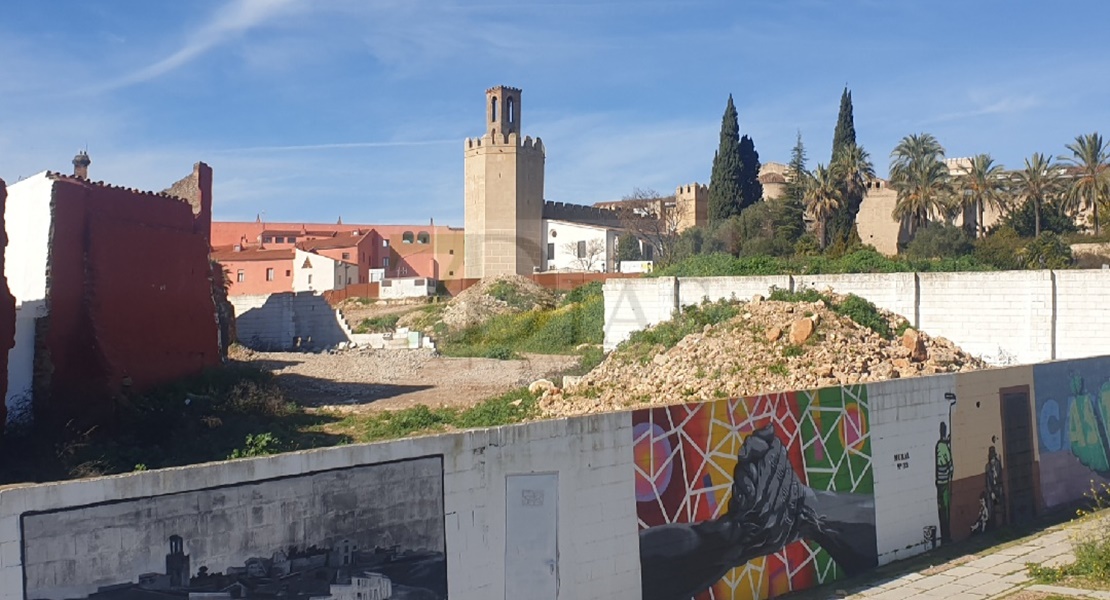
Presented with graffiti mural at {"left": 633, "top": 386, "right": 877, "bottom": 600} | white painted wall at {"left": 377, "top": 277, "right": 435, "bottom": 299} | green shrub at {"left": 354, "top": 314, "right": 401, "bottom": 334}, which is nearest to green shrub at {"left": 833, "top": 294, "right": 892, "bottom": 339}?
graffiti mural at {"left": 633, "top": 386, "right": 877, "bottom": 600}

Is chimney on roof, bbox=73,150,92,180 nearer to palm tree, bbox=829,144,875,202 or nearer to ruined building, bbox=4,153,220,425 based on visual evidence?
ruined building, bbox=4,153,220,425

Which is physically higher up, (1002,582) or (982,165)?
(982,165)

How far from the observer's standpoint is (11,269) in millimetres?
15898

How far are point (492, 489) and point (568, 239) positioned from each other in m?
50.2

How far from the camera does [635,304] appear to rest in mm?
26016

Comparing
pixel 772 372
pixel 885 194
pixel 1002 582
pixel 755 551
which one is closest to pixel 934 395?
pixel 1002 582

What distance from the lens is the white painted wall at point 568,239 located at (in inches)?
2234

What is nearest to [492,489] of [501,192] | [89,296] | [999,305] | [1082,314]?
[89,296]

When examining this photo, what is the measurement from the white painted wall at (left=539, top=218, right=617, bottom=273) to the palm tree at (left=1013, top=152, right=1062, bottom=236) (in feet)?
77.9

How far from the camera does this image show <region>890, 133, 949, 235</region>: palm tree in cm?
4034

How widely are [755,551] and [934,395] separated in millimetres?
3672

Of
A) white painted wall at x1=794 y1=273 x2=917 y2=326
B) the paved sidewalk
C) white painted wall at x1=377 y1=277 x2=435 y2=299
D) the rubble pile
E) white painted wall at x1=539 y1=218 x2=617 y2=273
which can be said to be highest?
white painted wall at x1=539 y1=218 x2=617 y2=273

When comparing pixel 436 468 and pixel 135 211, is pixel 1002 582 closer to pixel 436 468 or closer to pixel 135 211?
pixel 436 468

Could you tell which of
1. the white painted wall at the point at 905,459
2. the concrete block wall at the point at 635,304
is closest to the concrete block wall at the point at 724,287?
the concrete block wall at the point at 635,304
